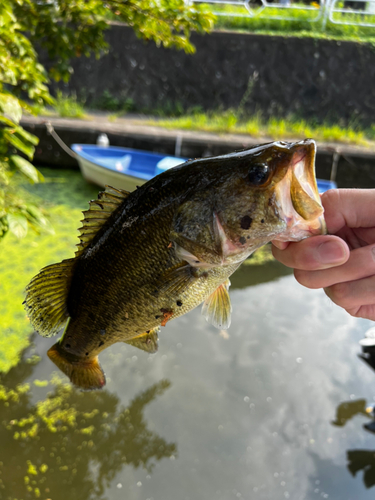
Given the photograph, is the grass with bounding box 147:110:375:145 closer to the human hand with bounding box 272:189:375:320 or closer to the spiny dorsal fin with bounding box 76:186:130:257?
the human hand with bounding box 272:189:375:320

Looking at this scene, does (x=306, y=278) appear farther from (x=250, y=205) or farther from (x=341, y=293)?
(x=250, y=205)

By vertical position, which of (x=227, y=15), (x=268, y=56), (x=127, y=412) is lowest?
(x=127, y=412)

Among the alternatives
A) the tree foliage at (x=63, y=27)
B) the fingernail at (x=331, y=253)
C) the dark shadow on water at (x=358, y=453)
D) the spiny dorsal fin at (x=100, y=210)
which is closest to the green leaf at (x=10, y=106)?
the tree foliage at (x=63, y=27)

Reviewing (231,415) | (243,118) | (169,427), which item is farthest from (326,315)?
(243,118)

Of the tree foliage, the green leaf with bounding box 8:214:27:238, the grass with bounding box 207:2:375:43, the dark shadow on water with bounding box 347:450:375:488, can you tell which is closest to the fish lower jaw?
the green leaf with bounding box 8:214:27:238

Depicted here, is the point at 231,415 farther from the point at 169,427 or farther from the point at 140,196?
the point at 140,196

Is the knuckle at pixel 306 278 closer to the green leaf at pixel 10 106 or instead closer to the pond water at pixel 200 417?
the green leaf at pixel 10 106
